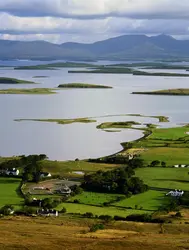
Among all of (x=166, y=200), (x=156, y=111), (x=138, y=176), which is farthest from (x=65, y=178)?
(x=156, y=111)

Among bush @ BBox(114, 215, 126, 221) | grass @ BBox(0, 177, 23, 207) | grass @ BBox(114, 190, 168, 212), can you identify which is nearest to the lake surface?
grass @ BBox(0, 177, 23, 207)

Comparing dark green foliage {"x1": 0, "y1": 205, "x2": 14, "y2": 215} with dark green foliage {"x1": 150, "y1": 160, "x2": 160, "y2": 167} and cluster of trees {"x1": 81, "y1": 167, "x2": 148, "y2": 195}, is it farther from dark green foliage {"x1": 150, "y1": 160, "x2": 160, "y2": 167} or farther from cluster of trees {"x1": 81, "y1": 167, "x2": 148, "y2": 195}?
dark green foliage {"x1": 150, "y1": 160, "x2": 160, "y2": 167}

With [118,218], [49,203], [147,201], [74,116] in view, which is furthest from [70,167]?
[74,116]

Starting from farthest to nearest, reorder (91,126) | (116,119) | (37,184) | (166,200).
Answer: (116,119), (91,126), (37,184), (166,200)

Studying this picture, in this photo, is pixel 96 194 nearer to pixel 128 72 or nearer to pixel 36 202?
pixel 36 202

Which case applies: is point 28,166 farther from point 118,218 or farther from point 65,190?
point 118,218

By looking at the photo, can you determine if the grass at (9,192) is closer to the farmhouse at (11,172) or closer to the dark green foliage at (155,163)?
the farmhouse at (11,172)

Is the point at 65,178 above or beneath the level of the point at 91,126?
beneath
